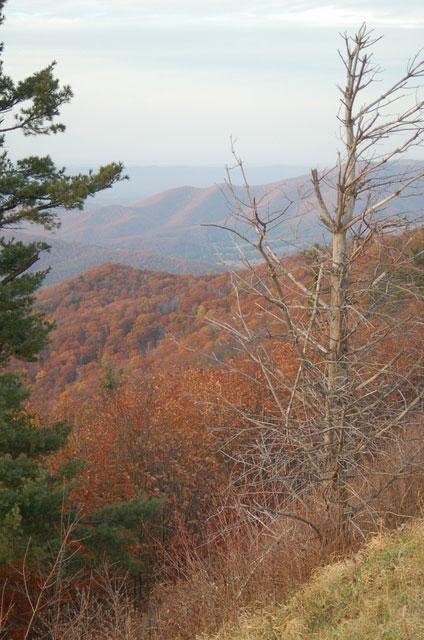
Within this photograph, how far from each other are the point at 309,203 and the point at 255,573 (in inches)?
137

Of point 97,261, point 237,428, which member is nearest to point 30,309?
point 237,428

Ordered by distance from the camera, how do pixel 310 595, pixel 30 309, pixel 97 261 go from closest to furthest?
pixel 310 595 → pixel 30 309 → pixel 97 261

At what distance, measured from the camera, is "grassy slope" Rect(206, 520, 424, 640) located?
375 centimetres

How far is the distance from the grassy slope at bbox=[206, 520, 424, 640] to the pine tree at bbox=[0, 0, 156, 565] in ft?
16.1

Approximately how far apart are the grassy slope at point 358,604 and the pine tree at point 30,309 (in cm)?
490

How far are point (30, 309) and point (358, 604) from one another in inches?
294

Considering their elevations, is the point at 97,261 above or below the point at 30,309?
below

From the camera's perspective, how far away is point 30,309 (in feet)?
31.7

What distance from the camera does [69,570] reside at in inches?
341

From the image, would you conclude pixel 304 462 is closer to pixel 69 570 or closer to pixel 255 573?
pixel 255 573

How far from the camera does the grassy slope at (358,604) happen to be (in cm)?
375

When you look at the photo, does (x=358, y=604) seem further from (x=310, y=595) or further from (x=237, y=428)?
(x=237, y=428)

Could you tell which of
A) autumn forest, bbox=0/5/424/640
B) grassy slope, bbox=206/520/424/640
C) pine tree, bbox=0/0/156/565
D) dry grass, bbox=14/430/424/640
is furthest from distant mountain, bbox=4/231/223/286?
grassy slope, bbox=206/520/424/640

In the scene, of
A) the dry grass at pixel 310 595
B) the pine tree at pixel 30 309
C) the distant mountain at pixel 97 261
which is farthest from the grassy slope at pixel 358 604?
the distant mountain at pixel 97 261
